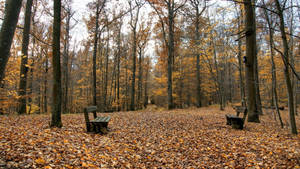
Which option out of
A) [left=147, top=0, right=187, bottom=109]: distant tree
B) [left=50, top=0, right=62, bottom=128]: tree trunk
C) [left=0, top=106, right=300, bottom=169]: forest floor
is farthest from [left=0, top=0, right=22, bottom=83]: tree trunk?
[left=147, top=0, right=187, bottom=109]: distant tree

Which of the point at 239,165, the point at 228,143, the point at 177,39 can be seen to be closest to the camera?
the point at 239,165

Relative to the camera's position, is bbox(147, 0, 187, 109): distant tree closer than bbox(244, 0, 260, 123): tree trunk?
No

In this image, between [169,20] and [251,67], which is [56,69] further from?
[169,20]

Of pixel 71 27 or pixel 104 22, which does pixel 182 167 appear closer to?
pixel 104 22

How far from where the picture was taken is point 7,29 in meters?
2.85

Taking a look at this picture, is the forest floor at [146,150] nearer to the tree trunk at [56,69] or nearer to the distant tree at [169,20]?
the tree trunk at [56,69]

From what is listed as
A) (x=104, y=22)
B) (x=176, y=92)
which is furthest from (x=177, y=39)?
(x=104, y=22)

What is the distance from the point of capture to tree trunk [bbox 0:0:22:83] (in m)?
2.79

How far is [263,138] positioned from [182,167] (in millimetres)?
3512

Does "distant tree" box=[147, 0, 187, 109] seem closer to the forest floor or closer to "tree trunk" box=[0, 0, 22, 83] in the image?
the forest floor

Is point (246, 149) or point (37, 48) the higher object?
point (37, 48)

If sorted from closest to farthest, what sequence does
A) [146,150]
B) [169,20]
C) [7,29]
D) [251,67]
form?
[7,29]
[146,150]
[251,67]
[169,20]

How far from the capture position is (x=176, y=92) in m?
20.7

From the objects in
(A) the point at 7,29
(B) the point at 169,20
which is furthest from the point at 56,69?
(B) the point at 169,20
